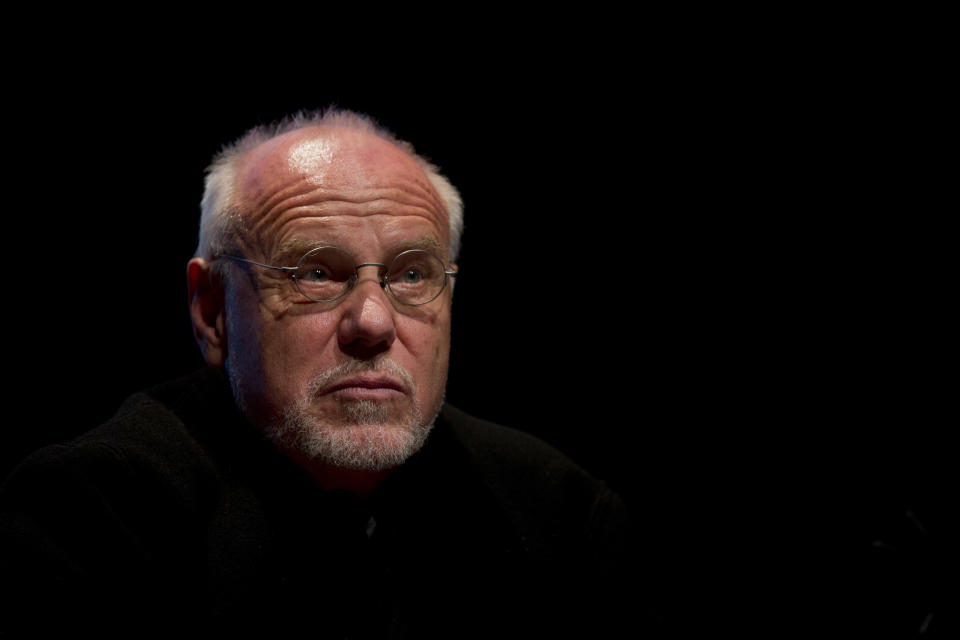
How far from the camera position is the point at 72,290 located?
2.21 m

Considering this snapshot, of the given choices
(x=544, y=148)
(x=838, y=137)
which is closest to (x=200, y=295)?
(x=544, y=148)

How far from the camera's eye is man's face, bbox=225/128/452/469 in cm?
180

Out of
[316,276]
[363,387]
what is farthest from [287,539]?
[316,276]

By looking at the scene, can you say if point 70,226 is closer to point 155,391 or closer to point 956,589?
point 155,391

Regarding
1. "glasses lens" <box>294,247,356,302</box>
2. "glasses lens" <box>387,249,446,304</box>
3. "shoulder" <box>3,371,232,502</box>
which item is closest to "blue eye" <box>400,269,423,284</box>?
"glasses lens" <box>387,249,446,304</box>

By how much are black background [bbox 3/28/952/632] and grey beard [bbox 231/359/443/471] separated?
764 millimetres

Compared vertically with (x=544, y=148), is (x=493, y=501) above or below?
below

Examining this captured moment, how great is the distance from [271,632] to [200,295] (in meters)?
0.83

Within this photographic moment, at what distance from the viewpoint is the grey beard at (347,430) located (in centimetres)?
179

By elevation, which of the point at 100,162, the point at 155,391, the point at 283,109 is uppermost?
the point at 283,109

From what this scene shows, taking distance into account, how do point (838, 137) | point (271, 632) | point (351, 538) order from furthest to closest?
point (838, 137)
point (351, 538)
point (271, 632)

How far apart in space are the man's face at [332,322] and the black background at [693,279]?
1.77ft

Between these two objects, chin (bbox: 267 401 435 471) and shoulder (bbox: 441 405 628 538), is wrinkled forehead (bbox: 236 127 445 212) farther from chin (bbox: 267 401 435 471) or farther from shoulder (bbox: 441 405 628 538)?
shoulder (bbox: 441 405 628 538)

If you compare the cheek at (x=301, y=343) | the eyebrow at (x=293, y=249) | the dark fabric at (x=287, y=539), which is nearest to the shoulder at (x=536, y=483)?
the dark fabric at (x=287, y=539)
